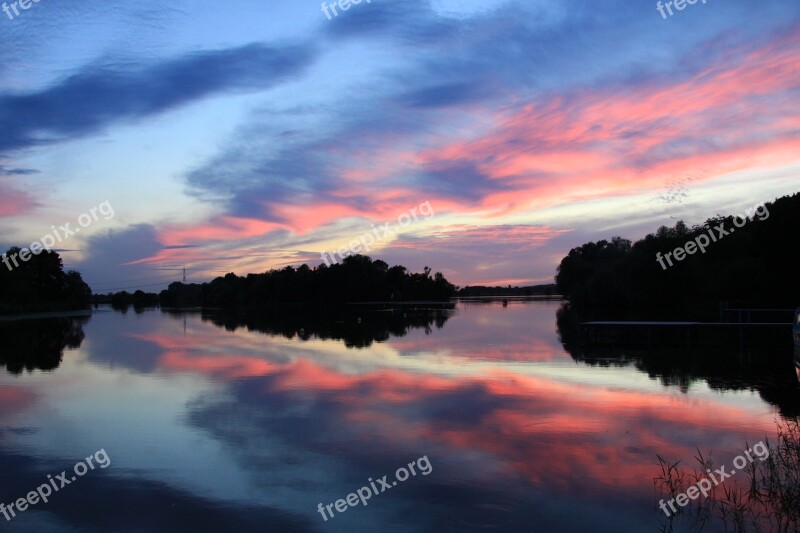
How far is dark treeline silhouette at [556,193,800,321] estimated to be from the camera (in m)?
→ 41.3

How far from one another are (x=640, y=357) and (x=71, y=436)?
1779cm

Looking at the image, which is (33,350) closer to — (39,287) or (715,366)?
(715,366)

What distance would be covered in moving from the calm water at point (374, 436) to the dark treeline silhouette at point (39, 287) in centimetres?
5963

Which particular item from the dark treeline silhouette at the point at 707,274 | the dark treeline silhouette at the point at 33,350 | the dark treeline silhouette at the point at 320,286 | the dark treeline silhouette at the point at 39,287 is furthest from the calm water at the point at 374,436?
the dark treeline silhouette at the point at 320,286

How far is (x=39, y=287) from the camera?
3629 inches

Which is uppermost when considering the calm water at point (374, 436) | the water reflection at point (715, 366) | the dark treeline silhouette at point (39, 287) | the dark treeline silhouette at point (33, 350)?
the dark treeline silhouette at point (39, 287)

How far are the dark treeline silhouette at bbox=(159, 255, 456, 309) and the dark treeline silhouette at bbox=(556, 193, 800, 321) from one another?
258 feet

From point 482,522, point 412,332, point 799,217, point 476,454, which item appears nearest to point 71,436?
point 476,454

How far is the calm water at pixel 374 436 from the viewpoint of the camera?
7.43m

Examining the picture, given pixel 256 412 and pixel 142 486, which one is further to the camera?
pixel 256 412

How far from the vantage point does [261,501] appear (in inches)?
304

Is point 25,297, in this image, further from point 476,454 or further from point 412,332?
point 476,454

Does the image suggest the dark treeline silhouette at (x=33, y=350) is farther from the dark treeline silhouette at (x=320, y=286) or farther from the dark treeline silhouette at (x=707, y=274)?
the dark treeline silhouette at (x=320, y=286)

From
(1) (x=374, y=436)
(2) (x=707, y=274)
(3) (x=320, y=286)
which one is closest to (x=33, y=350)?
(1) (x=374, y=436)
